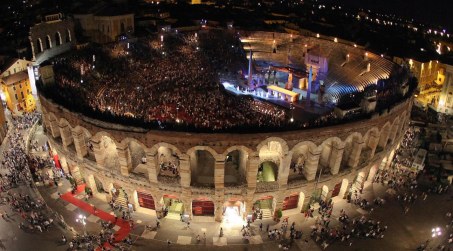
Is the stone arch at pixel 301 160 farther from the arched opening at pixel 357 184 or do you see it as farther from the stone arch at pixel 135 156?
the stone arch at pixel 135 156

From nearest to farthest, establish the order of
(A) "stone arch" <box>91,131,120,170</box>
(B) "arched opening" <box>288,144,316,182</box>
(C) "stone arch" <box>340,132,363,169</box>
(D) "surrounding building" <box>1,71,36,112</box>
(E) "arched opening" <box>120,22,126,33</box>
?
(A) "stone arch" <box>91,131,120,170</box>, (C) "stone arch" <box>340,132,363,169</box>, (B) "arched opening" <box>288,144,316,182</box>, (D) "surrounding building" <box>1,71,36,112</box>, (E) "arched opening" <box>120,22,126,33</box>

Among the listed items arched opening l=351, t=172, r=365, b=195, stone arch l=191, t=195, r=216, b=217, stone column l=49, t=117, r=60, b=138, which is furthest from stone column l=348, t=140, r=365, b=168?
stone column l=49, t=117, r=60, b=138

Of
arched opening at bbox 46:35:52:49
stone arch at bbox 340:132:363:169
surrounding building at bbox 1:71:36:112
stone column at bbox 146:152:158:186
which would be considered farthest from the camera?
arched opening at bbox 46:35:52:49

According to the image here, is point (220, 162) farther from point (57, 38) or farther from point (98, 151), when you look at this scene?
point (57, 38)

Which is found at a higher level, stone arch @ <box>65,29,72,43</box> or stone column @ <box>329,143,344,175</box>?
stone arch @ <box>65,29,72,43</box>

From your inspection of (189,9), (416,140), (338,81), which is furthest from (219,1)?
(416,140)

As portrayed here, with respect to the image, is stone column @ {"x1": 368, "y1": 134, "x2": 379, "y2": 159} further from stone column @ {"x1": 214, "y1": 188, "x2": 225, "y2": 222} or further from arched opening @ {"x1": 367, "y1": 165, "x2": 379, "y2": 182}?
stone column @ {"x1": 214, "y1": 188, "x2": 225, "y2": 222}
